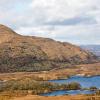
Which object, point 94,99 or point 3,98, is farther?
point 3,98

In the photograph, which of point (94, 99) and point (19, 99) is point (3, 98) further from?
point (94, 99)

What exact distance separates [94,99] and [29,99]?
1109 inches

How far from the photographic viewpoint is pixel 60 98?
17975 centimetres

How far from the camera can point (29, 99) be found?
569 ft

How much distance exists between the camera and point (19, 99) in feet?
581

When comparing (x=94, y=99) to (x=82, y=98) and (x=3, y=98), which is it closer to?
(x=82, y=98)

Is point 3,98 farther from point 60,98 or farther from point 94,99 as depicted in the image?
point 94,99

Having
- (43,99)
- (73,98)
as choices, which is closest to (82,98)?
(73,98)

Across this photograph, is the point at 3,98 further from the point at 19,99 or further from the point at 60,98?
the point at 60,98

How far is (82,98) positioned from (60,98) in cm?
992

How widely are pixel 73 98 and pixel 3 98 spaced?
32.4m

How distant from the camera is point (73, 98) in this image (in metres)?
180

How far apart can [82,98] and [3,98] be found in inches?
1440

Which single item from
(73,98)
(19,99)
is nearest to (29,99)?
(19,99)
